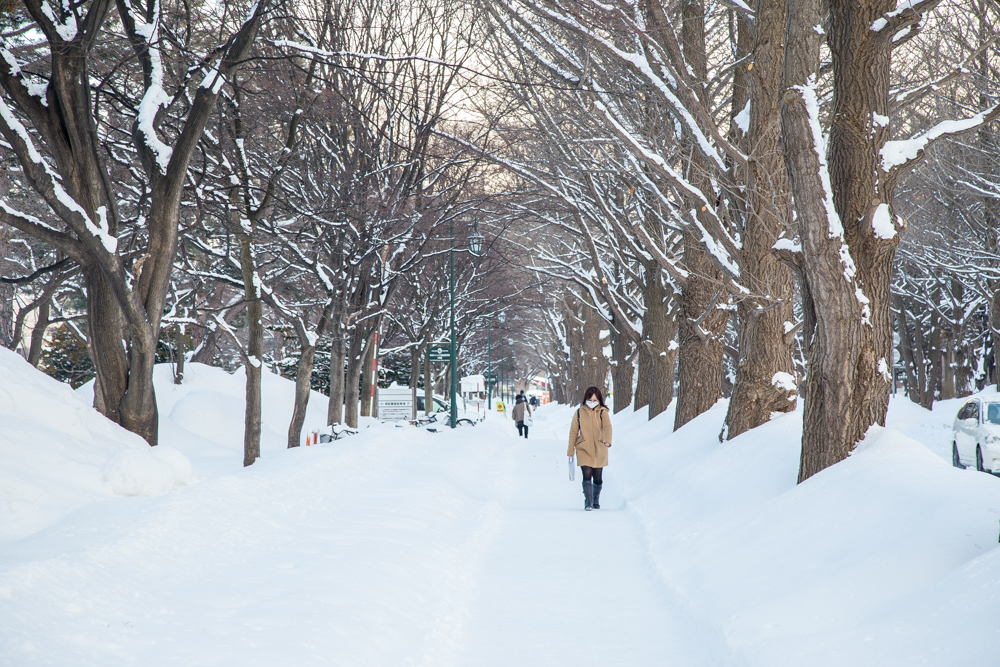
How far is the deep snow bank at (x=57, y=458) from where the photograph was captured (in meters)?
6.21

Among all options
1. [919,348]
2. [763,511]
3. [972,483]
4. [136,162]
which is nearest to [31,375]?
[136,162]

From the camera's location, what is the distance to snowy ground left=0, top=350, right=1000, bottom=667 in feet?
13.0

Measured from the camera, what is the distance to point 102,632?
3873mm

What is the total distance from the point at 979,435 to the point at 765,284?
4.85 m

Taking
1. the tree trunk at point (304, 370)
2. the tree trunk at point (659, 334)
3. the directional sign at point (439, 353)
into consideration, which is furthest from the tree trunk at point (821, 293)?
the directional sign at point (439, 353)

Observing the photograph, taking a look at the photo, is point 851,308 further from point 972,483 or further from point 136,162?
point 136,162

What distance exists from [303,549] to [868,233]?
550cm

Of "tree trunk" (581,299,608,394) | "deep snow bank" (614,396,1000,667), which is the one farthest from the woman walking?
"tree trunk" (581,299,608,394)

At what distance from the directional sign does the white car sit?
1420 centimetres

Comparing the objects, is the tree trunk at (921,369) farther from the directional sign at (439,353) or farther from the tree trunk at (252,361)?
the tree trunk at (252,361)

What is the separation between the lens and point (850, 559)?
497 centimetres

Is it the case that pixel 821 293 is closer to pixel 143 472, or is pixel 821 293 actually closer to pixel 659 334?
pixel 143 472

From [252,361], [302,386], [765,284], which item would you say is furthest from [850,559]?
[302,386]

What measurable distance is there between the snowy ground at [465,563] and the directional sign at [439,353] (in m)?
14.6
